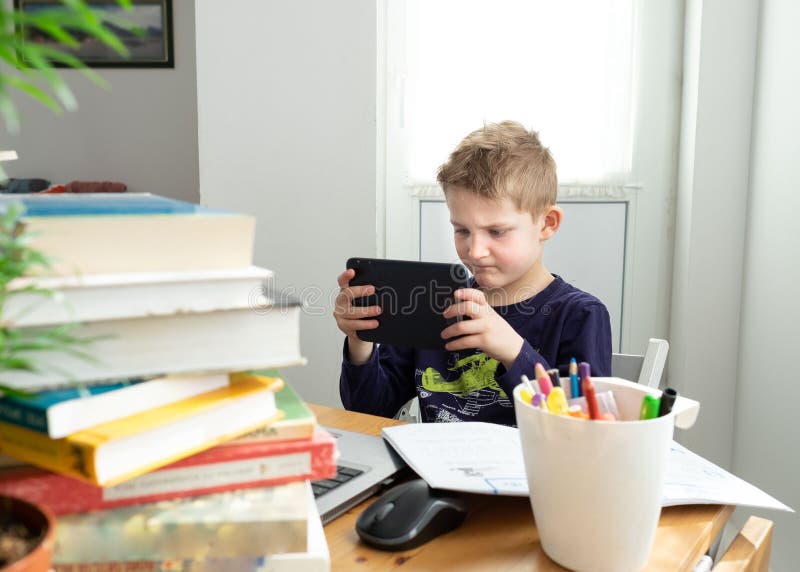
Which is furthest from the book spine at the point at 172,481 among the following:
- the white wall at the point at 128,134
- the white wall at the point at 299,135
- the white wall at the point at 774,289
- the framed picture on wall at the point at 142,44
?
the framed picture on wall at the point at 142,44

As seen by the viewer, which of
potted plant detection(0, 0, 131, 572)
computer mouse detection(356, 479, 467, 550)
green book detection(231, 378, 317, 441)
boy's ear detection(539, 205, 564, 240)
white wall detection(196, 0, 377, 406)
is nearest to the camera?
potted plant detection(0, 0, 131, 572)

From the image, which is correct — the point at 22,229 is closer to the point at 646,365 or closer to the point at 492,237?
the point at 492,237

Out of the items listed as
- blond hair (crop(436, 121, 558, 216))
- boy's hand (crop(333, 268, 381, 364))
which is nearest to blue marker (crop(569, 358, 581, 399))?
boy's hand (crop(333, 268, 381, 364))

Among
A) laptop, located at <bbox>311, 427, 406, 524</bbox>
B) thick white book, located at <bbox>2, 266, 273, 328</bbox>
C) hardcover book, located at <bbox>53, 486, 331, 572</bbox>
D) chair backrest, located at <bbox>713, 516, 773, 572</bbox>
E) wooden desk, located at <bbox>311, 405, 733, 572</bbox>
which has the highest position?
thick white book, located at <bbox>2, 266, 273, 328</bbox>

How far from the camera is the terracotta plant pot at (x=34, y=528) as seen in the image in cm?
35

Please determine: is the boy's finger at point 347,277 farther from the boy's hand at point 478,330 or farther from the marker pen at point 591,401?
the marker pen at point 591,401

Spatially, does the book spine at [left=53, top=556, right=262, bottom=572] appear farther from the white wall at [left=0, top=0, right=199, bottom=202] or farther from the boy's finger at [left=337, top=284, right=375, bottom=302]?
the white wall at [left=0, top=0, right=199, bottom=202]

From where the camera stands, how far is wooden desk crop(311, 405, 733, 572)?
607 mm

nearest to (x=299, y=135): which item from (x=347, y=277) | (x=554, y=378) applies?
(x=347, y=277)

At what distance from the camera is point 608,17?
76.5 inches

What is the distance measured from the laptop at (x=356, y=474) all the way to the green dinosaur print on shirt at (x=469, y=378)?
27cm

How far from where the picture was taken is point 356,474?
2.51 ft

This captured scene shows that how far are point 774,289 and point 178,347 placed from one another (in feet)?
4.89

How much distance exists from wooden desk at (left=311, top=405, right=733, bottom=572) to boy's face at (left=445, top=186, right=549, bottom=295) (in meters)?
0.50
